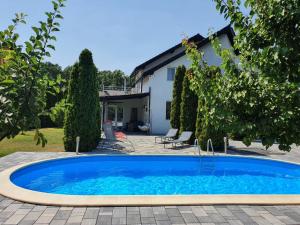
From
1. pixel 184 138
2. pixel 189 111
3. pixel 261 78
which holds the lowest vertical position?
pixel 184 138

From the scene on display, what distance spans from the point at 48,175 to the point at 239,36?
9217 millimetres

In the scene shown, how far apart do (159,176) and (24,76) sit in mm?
10013

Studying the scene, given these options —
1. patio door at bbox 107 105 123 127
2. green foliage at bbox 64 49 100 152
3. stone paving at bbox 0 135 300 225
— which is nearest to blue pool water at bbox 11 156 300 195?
green foliage at bbox 64 49 100 152

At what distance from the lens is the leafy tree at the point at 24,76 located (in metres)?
1.90

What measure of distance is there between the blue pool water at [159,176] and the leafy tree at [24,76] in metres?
7.37

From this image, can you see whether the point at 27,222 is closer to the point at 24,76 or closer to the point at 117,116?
the point at 24,76

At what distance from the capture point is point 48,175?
1079 centimetres

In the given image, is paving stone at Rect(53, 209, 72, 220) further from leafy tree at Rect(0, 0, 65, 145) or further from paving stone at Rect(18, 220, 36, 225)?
leafy tree at Rect(0, 0, 65, 145)

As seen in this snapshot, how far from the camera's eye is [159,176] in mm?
11508

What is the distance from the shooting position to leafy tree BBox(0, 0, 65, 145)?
1901 millimetres

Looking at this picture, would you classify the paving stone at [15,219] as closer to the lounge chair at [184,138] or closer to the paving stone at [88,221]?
the paving stone at [88,221]

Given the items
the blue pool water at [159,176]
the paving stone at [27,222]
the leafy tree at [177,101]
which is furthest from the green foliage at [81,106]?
the paving stone at [27,222]

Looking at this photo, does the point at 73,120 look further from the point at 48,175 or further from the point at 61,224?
the point at 61,224

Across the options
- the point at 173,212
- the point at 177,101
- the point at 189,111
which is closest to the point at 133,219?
the point at 173,212
